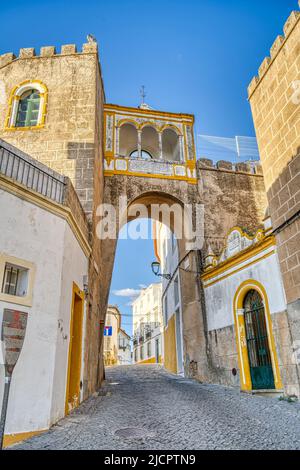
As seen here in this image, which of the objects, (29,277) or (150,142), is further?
(150,142)

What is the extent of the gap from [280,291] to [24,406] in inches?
210

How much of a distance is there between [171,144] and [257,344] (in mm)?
8919

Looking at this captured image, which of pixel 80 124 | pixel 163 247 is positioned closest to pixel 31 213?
pixel 80 124

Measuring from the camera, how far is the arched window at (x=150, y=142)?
44.3 feet

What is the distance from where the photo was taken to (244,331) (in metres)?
8.51

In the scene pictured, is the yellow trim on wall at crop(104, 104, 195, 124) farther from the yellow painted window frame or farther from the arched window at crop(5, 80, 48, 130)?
the yellow painted window frame

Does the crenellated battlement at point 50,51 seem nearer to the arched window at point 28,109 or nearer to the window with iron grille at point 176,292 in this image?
the arched window at point 28,109

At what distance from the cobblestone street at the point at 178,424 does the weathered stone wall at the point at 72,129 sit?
2.14 metres

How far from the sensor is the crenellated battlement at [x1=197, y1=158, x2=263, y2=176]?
13000 millimetres

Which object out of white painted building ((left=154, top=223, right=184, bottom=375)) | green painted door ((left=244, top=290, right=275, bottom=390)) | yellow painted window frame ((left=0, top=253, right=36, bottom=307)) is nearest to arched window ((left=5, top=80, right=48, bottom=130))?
yellow painted window frame ((left=0, top=253, right=36, bottom=307))

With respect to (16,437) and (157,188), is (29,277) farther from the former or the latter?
(157,188)

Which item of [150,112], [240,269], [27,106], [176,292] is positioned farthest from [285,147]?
[176,292]

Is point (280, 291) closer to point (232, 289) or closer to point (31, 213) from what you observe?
point (232, 289)
